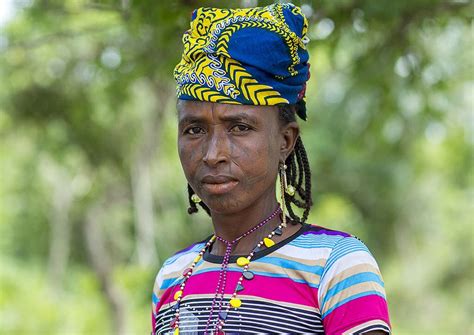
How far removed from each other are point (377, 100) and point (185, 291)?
4.12 m

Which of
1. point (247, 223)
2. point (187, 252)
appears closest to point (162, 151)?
point (187, 252)

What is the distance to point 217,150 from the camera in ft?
6.83

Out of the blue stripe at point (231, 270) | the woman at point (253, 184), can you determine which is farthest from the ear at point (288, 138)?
the blue stripe at point (231, 270)

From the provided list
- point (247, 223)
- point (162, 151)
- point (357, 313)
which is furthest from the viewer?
point (162, 151)

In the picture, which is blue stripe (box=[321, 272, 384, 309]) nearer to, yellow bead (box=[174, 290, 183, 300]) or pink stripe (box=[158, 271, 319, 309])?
pink stripe (box=[158, 271, 319, 309])

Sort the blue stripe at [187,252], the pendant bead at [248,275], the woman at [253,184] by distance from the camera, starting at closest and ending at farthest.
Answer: the woman at [253,184]
the pendant bead at [248,275]
the blue stripe at [187,252]

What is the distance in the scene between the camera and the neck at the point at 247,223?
2229mm

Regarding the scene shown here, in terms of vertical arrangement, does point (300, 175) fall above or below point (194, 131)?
below

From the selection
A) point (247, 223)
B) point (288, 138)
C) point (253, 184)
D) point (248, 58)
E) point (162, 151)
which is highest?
point (248, 58)

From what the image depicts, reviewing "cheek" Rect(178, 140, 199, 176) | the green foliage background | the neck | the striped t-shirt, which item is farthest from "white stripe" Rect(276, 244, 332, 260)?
the green foliage background

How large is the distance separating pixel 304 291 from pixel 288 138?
44 centimetres

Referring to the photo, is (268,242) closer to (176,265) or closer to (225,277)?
(225,277)

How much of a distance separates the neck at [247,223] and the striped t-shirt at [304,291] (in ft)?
0.19

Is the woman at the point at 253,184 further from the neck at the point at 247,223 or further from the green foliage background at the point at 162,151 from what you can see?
the green foliage background at the point at 162,151
